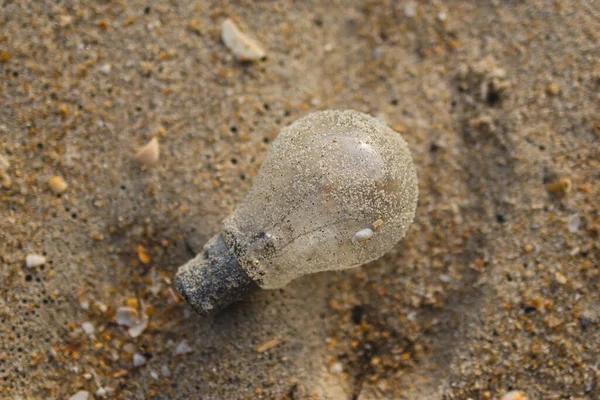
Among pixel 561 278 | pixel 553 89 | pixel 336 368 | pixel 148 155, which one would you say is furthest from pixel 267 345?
pixel 553 89

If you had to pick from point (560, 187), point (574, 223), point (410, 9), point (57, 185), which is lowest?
point (574, 223)

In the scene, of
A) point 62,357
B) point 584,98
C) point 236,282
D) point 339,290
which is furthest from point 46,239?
point 584,98

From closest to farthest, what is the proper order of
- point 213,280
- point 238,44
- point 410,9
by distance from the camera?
point 213,280
point 238,44
point 410,9

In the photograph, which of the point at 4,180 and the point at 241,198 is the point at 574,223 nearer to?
the point at 241,198

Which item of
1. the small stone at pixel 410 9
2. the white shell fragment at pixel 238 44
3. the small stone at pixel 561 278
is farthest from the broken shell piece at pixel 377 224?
the small stone at pixel 410 9

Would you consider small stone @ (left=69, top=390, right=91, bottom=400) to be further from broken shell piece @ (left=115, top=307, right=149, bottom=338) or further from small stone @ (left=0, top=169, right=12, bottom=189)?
small stone @ (left=0, top=169, right=12, bottom=189)

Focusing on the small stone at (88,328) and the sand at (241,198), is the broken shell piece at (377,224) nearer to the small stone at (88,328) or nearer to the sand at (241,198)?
the sand at (241,198)

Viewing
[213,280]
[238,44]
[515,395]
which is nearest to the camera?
[213,280]

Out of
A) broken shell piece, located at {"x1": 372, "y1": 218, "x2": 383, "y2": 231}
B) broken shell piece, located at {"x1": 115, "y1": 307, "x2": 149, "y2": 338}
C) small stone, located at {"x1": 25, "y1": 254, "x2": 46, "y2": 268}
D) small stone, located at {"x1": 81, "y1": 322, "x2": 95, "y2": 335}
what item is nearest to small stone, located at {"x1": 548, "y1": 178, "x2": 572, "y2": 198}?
broken shell piece, located at {"x1": 372, "y1": 218, "x2": 383, "y2": 231}
